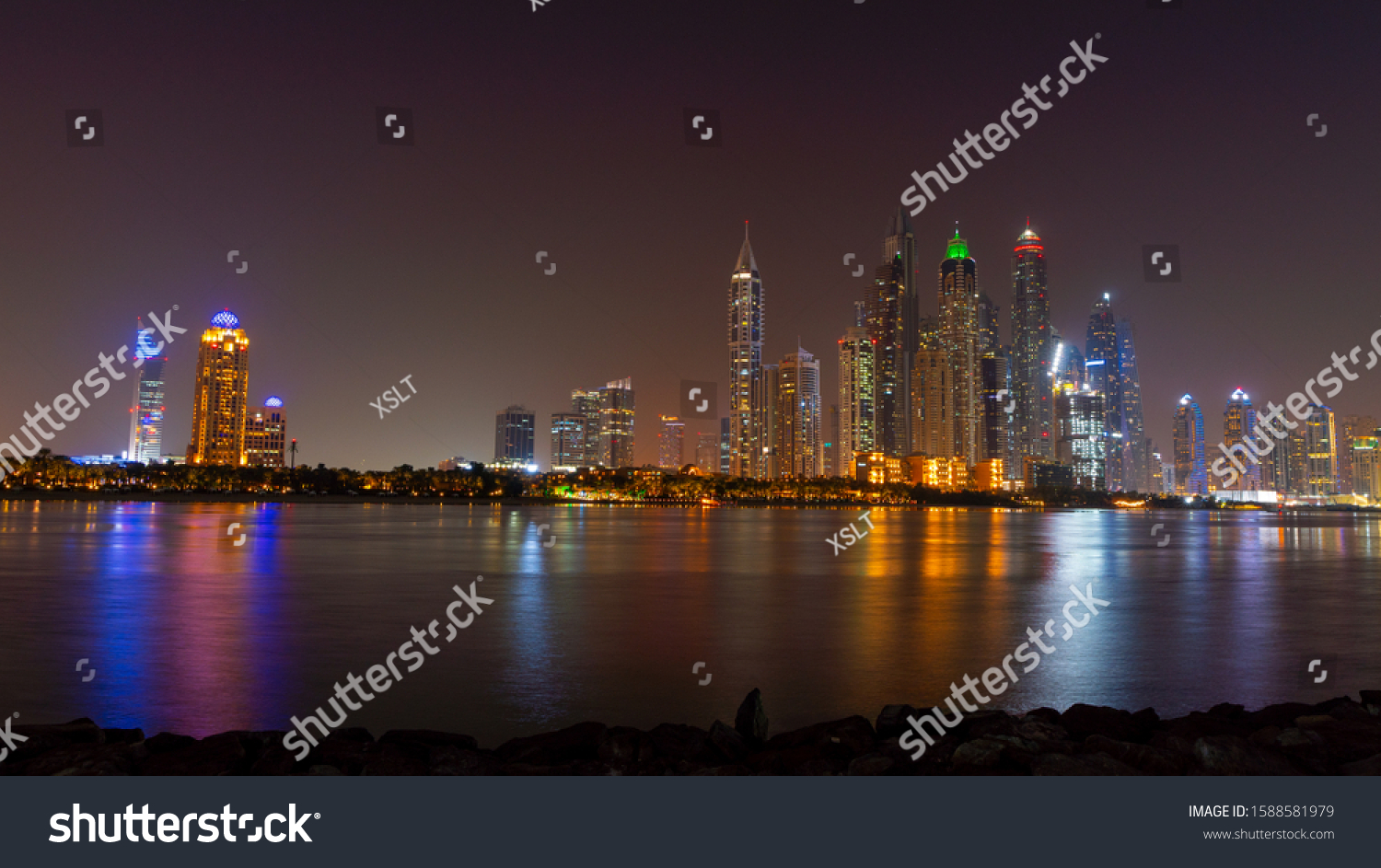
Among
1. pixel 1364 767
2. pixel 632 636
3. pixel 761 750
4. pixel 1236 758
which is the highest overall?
pixel 1236 758

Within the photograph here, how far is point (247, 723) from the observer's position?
12.3 m

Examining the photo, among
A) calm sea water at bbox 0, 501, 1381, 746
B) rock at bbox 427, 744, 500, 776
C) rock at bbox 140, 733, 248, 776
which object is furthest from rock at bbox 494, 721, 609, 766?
rock at bbox 140, 733, 248, 776

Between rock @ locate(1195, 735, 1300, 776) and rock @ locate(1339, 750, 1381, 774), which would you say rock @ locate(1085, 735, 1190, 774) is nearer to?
rock @ locate(1195, 735, 1300, 776)

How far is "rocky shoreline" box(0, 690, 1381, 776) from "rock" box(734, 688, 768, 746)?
0.6 inches

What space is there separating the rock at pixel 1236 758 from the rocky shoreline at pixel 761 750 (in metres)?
0.01

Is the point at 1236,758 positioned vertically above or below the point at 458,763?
above

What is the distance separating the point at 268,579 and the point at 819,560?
25692 millimetres

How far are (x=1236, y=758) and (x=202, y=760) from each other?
34.8 ft

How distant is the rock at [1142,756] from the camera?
914cm

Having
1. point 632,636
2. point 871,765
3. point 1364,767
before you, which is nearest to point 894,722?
point 871,765

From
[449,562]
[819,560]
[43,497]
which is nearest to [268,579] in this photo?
[449,562]

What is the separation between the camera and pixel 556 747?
10180 millimetres

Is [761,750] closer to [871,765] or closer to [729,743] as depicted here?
[729,743]

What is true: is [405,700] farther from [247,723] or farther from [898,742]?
[898,742]
